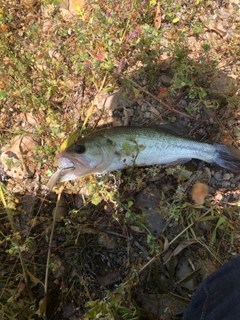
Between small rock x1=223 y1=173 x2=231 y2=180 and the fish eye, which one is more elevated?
the fish eye

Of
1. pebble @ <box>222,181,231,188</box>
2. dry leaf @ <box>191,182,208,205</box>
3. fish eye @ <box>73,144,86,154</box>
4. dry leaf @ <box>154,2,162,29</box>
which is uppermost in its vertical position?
dry leaf @ <box>154,2,162,29</box>

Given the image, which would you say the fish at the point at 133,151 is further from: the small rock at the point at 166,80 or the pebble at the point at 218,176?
the small rock at the point at 166,80

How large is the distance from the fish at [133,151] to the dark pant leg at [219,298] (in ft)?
3.83

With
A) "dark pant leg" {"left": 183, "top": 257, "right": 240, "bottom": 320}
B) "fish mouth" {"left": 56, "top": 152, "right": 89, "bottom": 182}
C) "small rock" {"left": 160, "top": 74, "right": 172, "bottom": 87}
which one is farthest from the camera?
"small rock" {"left": 160, "top": 74, "right": 172, "bottom": 87}

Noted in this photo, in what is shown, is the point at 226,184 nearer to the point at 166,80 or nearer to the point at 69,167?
the point at 166,80

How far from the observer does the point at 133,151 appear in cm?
322

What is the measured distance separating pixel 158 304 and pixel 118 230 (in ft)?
2.76

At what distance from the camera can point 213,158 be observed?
342 cm

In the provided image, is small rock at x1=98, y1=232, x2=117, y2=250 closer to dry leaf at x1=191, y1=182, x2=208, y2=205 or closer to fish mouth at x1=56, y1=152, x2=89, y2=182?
fish mouth at x1=56, y1=152, x2=89, y2=182

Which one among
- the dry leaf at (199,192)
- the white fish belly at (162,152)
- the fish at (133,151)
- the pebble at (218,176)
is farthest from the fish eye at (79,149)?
the pebble at (218,176)

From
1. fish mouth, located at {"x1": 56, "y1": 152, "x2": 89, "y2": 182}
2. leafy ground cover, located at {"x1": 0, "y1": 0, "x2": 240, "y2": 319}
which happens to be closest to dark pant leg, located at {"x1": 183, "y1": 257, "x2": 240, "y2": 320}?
leafy ground cover, located at {"x1": 0, "y1": 0, "x2": 240, "y2": 319}

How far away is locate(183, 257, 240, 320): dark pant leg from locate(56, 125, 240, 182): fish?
3.83ft

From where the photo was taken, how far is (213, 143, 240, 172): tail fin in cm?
342

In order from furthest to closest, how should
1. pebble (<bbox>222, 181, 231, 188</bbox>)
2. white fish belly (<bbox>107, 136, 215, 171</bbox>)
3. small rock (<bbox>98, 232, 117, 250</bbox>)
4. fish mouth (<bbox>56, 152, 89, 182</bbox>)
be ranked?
pebble (<bbox>222, 181, 231, 188</bbox>) → small rock (<bbox>98, 232, 117, 250</bbox>) → white fish belly (<bbox>107, 136, 215, 171</bbox>) → fish mouth (<bbox>56, 152, 89, 182</bbox>)
